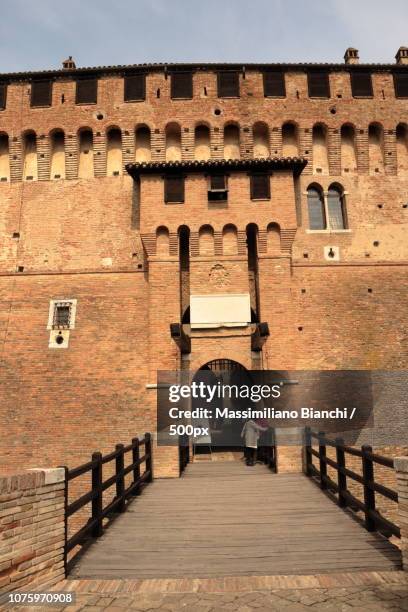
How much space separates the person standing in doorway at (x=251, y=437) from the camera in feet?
42.1

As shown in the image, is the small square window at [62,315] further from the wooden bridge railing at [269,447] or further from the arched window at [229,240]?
the wooden bridge railing at [269,447]

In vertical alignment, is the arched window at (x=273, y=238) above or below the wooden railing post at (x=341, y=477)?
above

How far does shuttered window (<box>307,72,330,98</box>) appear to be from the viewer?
1672 centimetres

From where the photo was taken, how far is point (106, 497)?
43.6 ft

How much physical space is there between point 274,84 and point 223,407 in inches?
498

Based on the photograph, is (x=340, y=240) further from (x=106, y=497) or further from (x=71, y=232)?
(x=106, y=497)

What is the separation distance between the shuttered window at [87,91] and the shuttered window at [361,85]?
9.32 meters

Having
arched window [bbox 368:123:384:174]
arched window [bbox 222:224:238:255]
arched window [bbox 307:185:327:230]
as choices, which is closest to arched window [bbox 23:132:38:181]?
arched window [bbox 222:224:238:255]

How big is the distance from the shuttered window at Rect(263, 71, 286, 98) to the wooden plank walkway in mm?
13327

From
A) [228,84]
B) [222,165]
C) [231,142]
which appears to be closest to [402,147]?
[231,142]

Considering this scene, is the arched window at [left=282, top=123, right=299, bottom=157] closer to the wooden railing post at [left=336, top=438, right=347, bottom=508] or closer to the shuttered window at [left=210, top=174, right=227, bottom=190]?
the shuttered window at [left=210, top=174, right=227, bottom=190]

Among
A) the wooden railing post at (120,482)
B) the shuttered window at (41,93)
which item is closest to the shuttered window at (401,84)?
the shuttered window at (41,93)

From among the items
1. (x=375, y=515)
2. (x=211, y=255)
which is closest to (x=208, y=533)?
(x=375, y=515)

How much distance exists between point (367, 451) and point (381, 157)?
41.9 feet
